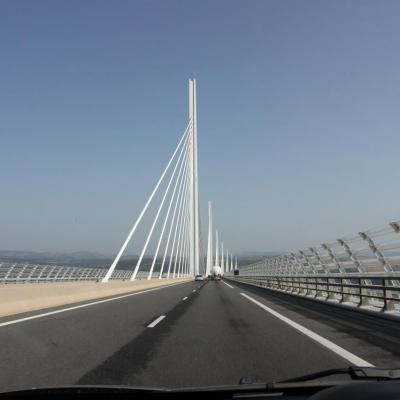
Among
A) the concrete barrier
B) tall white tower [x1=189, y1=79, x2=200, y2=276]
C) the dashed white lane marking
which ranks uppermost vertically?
tall white tower [x1=189, y1=79, x2=200, y2=276]

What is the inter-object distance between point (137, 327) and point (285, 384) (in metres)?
7.78

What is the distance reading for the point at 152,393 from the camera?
4480mm

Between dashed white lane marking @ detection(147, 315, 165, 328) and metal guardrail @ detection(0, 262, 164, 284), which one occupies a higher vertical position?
metal guardrail @ detection(0, 262, 164, 284)

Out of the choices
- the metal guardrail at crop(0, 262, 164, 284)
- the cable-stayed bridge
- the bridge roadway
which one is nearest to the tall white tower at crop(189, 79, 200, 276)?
the metal guardrail at crop(0, 262, 164, 284)

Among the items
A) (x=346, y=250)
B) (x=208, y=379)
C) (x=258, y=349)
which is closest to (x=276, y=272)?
(x=346, y=250)

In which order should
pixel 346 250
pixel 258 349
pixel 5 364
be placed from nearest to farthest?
pixel 5 364 → pixel 258 349 → pixel 346 250

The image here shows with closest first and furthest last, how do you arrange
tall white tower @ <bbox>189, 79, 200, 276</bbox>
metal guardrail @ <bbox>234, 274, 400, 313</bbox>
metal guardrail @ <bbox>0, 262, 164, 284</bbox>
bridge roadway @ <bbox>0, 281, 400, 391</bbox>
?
1. bridge roadway @ <bbox>0, 281, 400, 391</bbox>
2. metal guardrail @ <bbox>234, 274, 400, 313</bbox>
3. metal guardrail @ <bbox>0, 262, 164, 284</bbox>
4. tall white tower @ <bbox>189, 79, 200, 276</bbox>

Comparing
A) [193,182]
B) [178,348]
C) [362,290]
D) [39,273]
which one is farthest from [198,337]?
[193,182]

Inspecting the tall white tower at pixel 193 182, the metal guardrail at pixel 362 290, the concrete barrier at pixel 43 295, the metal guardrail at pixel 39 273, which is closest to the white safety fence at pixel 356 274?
the metal guardrail at pixel 362 290

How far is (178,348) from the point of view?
8.70 metres

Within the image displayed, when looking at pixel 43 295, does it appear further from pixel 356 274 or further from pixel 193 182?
pixel 193 182

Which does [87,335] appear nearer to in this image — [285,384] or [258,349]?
[258,349]

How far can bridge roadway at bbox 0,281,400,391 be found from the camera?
21.3ft

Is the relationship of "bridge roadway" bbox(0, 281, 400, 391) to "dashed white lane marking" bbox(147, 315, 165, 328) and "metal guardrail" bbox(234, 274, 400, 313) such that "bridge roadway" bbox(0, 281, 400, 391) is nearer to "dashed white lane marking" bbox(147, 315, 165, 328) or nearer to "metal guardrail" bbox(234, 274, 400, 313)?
"dashed white lane marking" bbox(147, 315, 165, 328)
